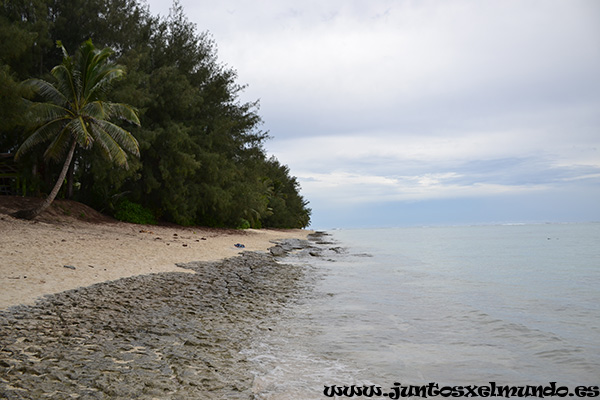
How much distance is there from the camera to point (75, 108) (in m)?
19.3

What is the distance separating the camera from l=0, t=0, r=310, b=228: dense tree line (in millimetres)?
22797

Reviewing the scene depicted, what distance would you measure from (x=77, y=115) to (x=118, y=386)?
18397mm

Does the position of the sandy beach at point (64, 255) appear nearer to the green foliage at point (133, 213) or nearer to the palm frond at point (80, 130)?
the palm frond at point (80, 130)

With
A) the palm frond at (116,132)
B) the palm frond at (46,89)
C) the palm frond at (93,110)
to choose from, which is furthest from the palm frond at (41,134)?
the palm frond at (116,132)

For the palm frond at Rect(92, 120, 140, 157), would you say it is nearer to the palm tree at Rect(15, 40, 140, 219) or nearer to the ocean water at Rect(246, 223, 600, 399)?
the palm tree at Rect(15, 40, 140, 219)

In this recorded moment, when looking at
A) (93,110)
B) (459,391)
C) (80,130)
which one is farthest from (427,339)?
(93,110)

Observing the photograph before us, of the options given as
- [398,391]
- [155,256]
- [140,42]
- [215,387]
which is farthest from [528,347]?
[140,42]

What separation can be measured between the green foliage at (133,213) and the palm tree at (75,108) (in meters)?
6.66

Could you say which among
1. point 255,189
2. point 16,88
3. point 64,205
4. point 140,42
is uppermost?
point 140,42

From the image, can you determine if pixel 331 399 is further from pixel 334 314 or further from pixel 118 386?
pixel 334 314

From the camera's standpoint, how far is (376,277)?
14320mm

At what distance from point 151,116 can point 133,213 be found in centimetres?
697

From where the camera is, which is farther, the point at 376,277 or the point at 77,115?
the point at 77,115

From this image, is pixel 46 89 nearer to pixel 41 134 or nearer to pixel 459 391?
pixel 41 134
